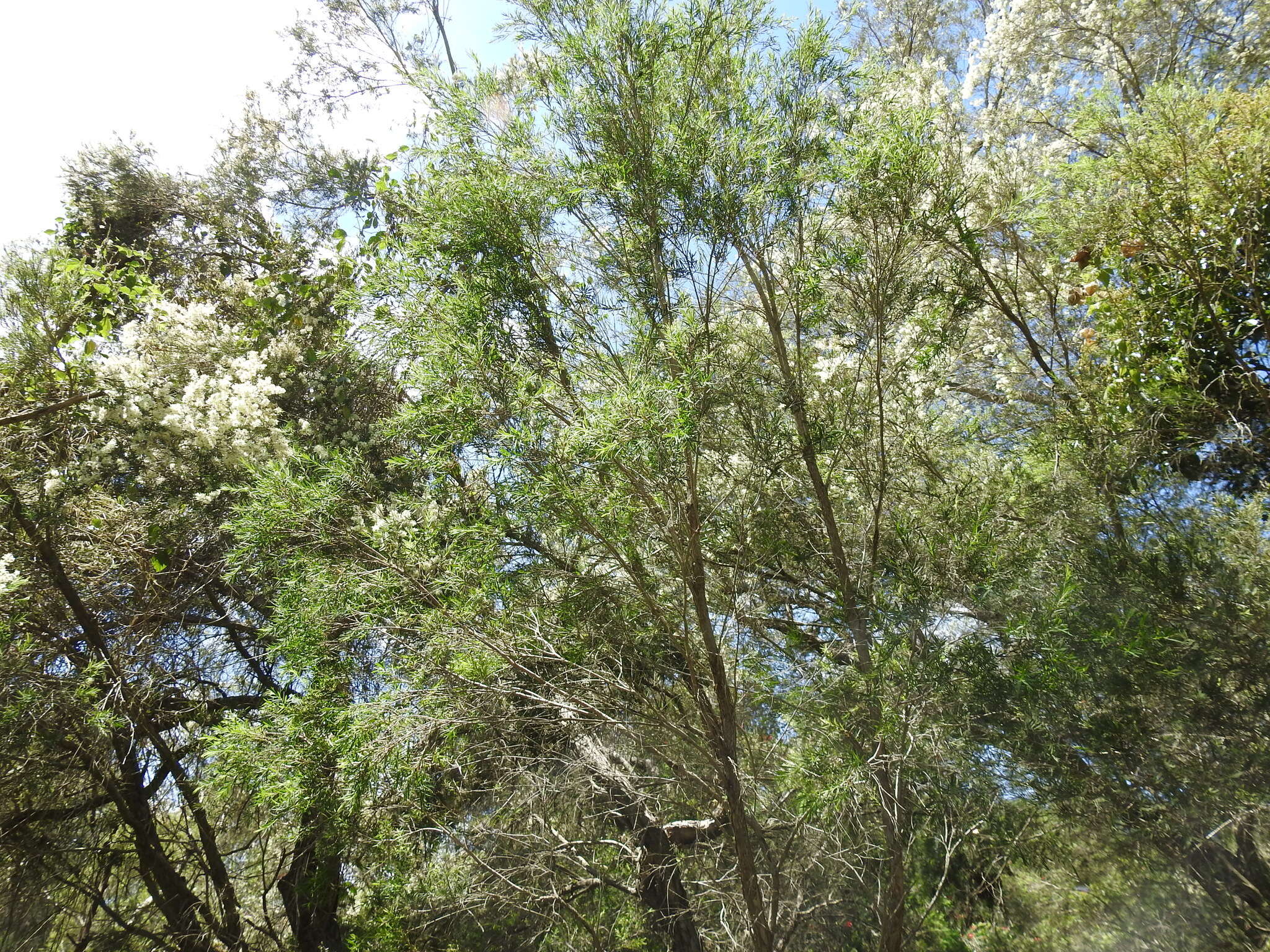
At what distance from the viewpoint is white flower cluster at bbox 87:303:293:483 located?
4758mm

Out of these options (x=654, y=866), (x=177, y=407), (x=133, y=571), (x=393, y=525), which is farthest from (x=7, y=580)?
(x=654, y=866)

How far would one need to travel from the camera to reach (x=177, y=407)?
4668mm

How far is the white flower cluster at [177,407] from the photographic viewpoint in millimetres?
4758

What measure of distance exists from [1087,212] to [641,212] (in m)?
2.36

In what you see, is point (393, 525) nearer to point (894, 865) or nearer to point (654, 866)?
point (654, 866)

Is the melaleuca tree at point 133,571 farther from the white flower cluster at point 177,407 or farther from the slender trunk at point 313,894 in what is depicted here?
the slender trunk at point 313,894

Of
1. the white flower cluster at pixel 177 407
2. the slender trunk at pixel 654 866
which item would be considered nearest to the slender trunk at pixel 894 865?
the slender trunk at pixel 654 866

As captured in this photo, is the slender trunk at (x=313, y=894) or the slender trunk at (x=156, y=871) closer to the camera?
the slender trunk at (x=313, y=894)

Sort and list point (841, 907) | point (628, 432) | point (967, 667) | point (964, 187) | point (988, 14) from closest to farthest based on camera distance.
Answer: point (628, 432)
point (967, 667)
point (964, 187)
point (841, 907)
point (988, 14)

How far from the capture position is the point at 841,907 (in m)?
5.60

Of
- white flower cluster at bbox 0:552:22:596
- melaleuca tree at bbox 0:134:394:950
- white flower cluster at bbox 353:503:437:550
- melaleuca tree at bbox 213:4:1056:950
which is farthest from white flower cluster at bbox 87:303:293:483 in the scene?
white flower cluster at bbox 0:552:22:596

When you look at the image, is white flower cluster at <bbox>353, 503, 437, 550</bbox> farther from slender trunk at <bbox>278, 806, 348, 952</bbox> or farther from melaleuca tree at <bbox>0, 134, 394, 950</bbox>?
slender trunk at <bbox>278, 806, 348, 952</bbox>

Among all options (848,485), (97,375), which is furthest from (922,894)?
(97,375)

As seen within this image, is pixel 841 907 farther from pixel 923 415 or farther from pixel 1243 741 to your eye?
pixel 923 415
